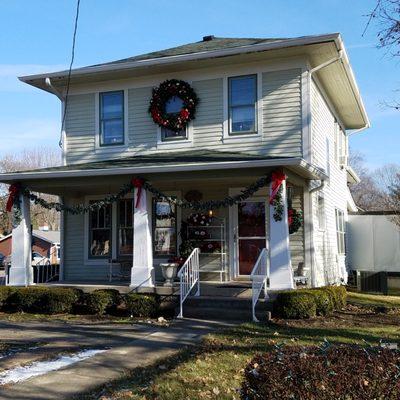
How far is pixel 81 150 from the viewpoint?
15.6 m

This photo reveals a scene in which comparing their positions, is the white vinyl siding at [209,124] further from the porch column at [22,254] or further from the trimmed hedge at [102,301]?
the trimmed hedge at [102,301]

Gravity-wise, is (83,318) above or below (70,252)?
below

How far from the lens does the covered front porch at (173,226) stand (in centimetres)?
1209

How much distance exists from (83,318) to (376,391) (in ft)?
28.9

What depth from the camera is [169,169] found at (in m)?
12.3

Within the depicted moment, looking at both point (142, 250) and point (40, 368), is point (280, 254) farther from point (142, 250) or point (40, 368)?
point (40, 368)

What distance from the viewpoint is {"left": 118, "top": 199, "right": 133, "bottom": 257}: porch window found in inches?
606

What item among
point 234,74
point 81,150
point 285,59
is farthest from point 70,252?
point 285,59

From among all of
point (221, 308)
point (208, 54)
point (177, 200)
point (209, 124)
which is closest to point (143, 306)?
point (221, 308)

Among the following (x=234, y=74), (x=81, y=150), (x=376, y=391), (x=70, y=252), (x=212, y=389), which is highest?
(x=234, y=74)

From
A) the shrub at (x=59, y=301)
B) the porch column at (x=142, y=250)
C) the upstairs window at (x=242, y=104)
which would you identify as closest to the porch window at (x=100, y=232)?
the porch column at (x=142, y=250)

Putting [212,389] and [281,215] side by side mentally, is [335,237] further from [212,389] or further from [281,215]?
[212,389]

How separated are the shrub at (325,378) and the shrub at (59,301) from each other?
884 centimetres

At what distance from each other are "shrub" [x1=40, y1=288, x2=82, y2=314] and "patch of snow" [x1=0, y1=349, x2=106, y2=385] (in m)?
4.50
